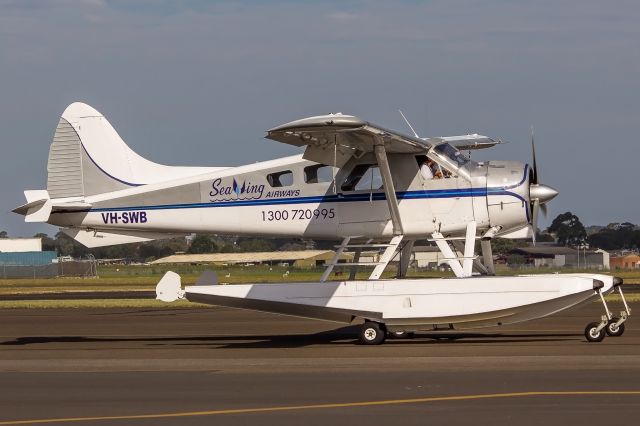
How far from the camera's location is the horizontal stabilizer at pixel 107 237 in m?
19.7

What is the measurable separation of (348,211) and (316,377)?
577cm

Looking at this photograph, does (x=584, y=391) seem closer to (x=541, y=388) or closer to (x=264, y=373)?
(x=541, y=388)

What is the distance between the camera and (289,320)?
24.7 meters

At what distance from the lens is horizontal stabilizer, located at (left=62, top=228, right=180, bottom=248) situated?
775 inches

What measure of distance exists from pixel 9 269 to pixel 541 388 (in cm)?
6907

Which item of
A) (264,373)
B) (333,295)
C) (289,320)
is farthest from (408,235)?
(289,320)

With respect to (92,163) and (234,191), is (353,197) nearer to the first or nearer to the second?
(234,191)

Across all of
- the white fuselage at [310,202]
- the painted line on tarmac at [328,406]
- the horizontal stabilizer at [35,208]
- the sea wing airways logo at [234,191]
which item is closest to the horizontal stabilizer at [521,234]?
the white fuselage at [310,202]

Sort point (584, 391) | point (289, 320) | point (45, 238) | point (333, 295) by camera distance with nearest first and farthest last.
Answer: point (584, 391)
point (333, 295)
point (289, 320)
point (45, 238)

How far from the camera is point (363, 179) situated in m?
18.5

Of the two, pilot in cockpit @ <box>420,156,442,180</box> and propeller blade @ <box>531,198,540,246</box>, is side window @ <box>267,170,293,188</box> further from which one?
propeller blade @ <box>531,198,540,246</box>

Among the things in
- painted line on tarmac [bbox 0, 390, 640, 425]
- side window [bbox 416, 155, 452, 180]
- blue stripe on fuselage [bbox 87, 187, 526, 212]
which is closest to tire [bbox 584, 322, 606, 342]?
blue stripe on fuselage [bbox 87, 187, 526, 212]

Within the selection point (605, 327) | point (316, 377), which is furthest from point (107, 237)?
point (605, 327)

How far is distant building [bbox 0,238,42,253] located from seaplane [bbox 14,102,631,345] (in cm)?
7848
